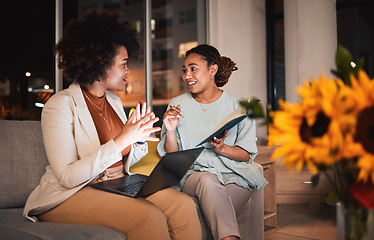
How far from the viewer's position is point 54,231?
1.21 meters

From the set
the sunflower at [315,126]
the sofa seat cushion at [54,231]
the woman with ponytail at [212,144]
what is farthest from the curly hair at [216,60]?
the sunflower at [315,126]

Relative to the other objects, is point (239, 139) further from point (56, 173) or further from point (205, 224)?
point (56, 173)

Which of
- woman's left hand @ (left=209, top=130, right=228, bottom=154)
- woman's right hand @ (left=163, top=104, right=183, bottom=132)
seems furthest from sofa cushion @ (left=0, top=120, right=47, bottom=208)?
woman's left hand @ (left=209, top=130, right=228, bottom=154)

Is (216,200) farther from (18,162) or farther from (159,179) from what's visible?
(18,162)

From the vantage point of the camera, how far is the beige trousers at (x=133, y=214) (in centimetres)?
130

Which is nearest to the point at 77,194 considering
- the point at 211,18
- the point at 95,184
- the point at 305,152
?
the point at 95,184

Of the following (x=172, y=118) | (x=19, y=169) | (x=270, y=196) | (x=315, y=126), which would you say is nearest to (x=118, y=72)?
(x=172, y=118)

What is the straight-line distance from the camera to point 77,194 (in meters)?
1.42

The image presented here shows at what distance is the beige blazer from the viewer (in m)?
1.38

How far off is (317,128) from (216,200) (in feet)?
3.26

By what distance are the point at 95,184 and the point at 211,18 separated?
280 cm

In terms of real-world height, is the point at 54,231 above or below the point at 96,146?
below

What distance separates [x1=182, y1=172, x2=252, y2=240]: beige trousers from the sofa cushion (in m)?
0.73

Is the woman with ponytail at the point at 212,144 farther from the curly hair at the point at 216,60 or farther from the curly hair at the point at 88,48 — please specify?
the curly hair at the point at 88,48
